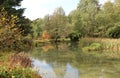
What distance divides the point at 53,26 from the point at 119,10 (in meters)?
26.4

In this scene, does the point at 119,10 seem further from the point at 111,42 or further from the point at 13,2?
the point at 13,2

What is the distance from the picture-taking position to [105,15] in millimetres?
47000

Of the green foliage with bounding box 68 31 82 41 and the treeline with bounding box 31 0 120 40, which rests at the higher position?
the treeline with bounding box 31 0 120 40

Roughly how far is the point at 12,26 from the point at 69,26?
49.0 m

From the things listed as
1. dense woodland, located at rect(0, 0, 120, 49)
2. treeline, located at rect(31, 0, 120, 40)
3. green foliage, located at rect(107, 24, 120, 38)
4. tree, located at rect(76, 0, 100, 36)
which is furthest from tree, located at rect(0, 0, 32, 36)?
tree, located at rect(76, 0, 100, 36)

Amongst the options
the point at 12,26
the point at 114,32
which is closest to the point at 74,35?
the point at 114,32

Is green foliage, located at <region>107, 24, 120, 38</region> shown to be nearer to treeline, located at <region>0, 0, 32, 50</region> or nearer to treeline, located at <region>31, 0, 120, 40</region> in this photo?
treeline, located at <region>31, 0, 120, 40</region>

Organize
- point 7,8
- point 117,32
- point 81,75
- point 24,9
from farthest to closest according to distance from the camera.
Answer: point 117,32 < point 24,9 < point 7,8 < point 81,75

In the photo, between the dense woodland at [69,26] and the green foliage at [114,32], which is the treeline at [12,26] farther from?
the green foliage at [114,32]

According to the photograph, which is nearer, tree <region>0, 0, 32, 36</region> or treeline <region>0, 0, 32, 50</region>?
treeline <region>0, 0, 32, 50</region>

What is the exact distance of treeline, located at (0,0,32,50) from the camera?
15.6 metres

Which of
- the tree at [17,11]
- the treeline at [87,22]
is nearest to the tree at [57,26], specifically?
the treeline at [87,22]

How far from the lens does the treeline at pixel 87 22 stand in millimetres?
46125

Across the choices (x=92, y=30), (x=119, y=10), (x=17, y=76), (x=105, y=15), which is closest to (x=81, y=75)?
(x=17, y=76)
